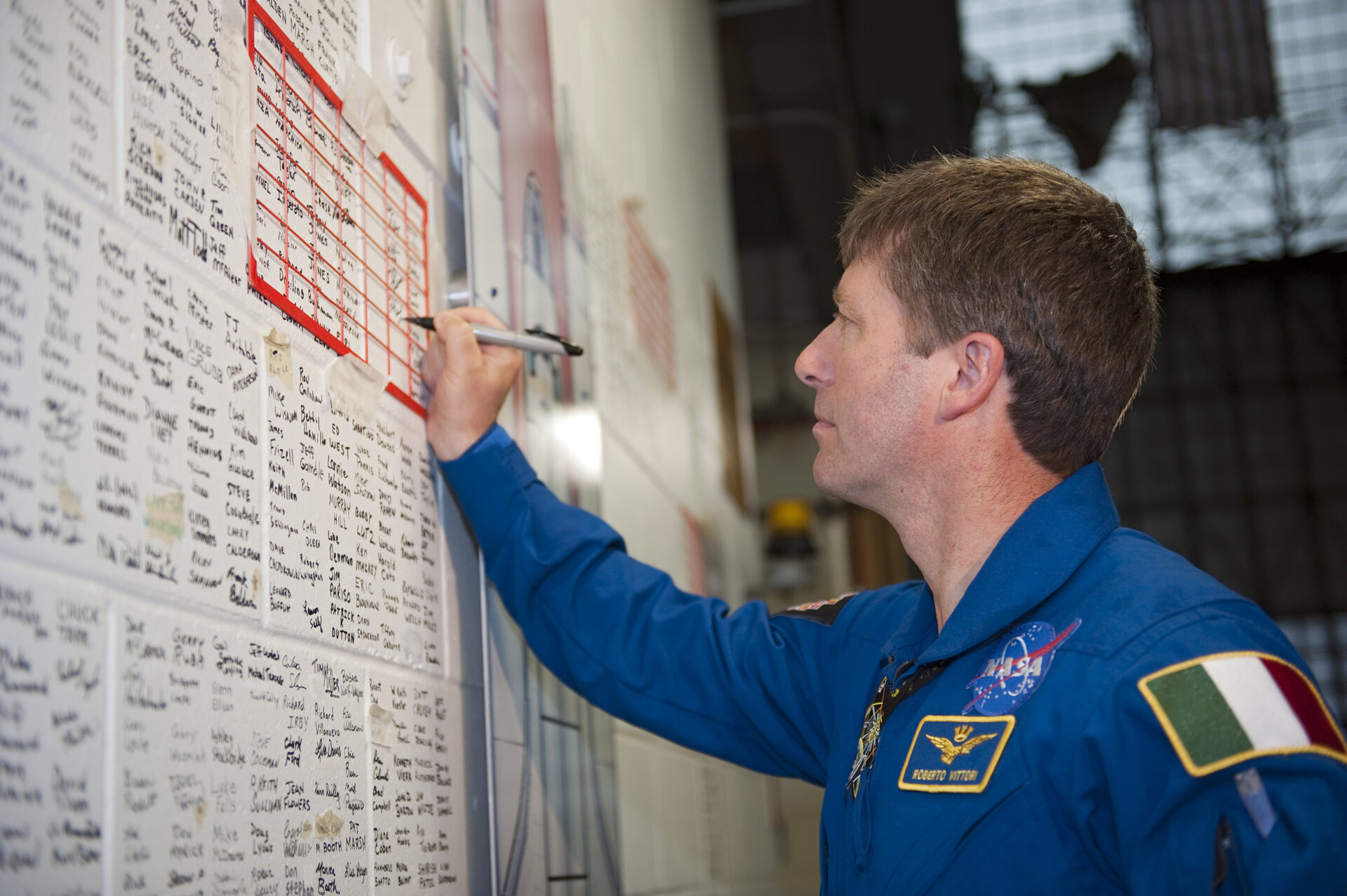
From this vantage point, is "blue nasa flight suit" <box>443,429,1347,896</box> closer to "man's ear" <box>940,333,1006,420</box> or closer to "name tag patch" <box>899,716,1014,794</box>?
"name tag patch" <box>899,716,1014,794</box>

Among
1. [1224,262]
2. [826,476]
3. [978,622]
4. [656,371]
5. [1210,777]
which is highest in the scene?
[1224,262]

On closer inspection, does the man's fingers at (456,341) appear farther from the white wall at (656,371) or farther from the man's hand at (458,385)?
the white wall at (656,371)

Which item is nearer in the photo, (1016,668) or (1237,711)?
(1237,711)

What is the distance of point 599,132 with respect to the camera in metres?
2.14

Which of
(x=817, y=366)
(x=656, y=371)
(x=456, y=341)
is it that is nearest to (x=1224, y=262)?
(x=656, y=371)

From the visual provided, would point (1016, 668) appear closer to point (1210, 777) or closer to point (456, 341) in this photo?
point (1210, 777)

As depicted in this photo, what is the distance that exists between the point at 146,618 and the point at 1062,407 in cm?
84

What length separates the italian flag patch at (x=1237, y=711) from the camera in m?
0.79

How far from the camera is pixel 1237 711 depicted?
0.80m

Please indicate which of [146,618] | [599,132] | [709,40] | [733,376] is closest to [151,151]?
[146,618]

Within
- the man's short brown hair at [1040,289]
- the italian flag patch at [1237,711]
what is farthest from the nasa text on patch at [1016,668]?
the man's short brown hair at [1040,289]

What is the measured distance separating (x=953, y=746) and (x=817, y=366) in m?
0.44

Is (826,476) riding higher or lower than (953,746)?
higher

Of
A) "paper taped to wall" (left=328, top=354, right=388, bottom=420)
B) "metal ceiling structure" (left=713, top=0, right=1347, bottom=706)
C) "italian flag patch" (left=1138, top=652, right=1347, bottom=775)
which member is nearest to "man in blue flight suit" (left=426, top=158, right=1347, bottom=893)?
"italian flag patch" (left=1138, top=652, right=1347, bottom=775)
